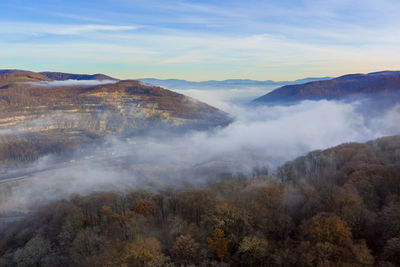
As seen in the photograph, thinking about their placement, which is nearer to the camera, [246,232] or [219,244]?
[219,244]

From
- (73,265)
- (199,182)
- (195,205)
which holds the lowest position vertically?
(199,182)

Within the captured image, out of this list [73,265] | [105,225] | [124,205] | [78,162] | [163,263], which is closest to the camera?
[163,263]

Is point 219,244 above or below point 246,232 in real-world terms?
below

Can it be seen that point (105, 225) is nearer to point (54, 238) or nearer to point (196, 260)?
point (54, 238)

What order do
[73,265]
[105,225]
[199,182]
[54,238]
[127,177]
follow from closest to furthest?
[73,265] < [105,225] < [54,238] < [199,182] < [127,177]

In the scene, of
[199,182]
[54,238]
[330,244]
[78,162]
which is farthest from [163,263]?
[78,162]

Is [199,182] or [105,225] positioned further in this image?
[199,182]

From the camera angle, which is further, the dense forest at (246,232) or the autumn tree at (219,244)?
the autumn tree at (219,244)

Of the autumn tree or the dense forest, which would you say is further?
the autumn tree
